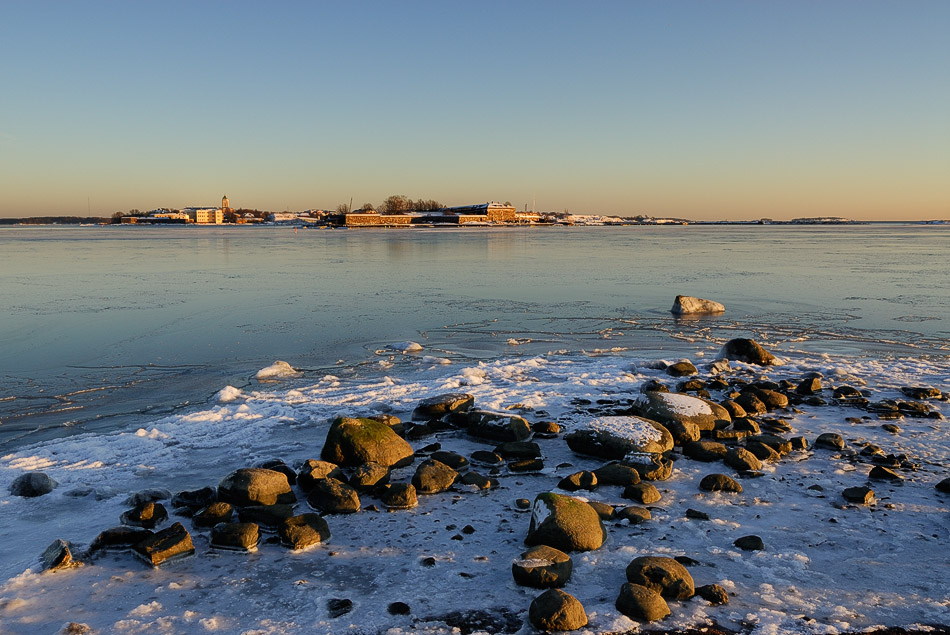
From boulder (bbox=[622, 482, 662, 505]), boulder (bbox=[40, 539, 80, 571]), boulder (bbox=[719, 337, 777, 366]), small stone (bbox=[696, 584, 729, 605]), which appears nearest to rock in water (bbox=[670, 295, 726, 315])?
boulder (bbox=[719, 337, 777, 366])

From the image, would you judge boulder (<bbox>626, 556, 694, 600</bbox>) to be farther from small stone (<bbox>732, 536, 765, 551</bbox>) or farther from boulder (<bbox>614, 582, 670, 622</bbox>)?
small stone (<bbox>732, 536, 765, 551</bbox>)

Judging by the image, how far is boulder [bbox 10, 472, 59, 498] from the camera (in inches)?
207

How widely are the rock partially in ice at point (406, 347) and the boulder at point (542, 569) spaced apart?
7.36 metres

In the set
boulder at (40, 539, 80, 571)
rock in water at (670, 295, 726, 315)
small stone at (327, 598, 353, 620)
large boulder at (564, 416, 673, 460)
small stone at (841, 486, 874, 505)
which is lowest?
small stone at (327, 598, 353, 620)

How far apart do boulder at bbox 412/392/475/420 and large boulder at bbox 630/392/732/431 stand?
1.93m

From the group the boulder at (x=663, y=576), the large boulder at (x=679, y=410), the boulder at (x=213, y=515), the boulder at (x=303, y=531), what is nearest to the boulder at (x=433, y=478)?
the boulder at (x=303, y=531)

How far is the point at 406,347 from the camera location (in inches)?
448

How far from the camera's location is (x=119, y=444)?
21.3 feet

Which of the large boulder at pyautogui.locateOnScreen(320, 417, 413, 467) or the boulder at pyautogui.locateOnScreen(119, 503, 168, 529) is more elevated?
the large boulder at pyautogui.locateOnScreen(320, 417, 413, 467)

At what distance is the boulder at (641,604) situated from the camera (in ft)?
11.6

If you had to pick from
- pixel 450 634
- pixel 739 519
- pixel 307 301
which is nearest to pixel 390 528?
pixel 450 634

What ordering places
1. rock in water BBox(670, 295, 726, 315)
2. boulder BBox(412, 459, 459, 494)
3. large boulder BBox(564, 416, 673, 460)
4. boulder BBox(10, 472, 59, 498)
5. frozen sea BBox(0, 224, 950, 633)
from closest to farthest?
frozen sea BBox(0, 224, 950, 633) → boulder BBox(10, 472, 59, 498) → boulder BBox(412, 459, 459, 494) → large boulder BBox(564, 416, 673, 460) → rock in water BBox(670, 295, 726, 315)

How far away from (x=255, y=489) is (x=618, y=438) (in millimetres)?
3240

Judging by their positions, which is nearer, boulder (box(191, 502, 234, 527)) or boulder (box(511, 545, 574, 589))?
boulder (box(511, 545, 574, 589))
